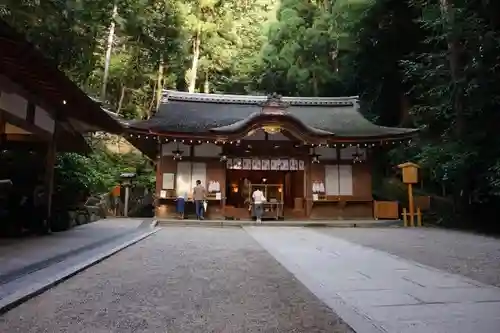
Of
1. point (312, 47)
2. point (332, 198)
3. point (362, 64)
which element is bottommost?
point (332, 198)

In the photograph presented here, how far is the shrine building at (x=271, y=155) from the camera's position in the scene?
52.2ft

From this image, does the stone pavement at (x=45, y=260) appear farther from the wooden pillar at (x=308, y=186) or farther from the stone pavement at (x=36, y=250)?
the wooden pillar at (x=308, y=186)

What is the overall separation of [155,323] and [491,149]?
12193 mm

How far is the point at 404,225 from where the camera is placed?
47.8 ft

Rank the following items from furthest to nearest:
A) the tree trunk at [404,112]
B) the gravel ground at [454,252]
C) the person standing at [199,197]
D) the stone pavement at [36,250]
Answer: the tree trunk at [404,112]
the person standing at [199,197]
the gravel ground at [454,252]
the stone pavement at [36,250]

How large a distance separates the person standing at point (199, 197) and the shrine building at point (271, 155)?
0.82 meters

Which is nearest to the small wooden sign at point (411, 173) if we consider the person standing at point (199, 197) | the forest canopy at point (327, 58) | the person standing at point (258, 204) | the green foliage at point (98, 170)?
the forest canopy at point (327, 58)

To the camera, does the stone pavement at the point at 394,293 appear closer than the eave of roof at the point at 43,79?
Yes

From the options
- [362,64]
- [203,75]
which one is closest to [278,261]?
[362,64]

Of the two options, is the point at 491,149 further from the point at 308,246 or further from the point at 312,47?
the point at 312,47

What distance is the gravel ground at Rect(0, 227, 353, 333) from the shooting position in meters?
3.19

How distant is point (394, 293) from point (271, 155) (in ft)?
42.9

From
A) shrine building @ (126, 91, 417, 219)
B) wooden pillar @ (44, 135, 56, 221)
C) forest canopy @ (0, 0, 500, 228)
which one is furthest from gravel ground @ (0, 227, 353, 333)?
shrine building @ (126, 91, 417, 219)

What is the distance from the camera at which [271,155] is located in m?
17.2
